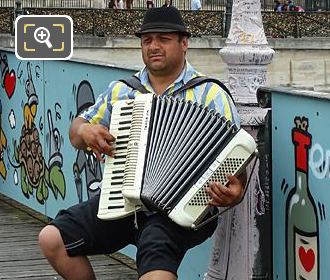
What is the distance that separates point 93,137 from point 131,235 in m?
0.52

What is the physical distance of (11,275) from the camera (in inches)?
312

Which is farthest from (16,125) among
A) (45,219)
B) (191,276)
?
(191,276)

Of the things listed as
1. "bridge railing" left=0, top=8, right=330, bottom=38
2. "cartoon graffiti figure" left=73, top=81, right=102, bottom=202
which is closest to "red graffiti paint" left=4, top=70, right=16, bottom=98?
"cartoon graffiti figure" left=73, top=81, right=102, bottom=202

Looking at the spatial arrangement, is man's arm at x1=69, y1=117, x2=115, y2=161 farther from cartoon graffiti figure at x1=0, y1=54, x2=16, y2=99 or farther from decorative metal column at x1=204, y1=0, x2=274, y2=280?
cartoon graffiti figure at x1=0, y1=54, x2=16, y2=99

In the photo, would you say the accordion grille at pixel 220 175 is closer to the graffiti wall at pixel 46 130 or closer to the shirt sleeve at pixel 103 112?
the shirt sleeve at pixel 103 112

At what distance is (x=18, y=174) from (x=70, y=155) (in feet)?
5.41

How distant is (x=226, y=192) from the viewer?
5230 mm

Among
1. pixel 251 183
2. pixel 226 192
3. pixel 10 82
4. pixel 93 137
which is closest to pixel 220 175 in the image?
pixel 226 192

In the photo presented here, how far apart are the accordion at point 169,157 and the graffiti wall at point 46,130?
2207mm

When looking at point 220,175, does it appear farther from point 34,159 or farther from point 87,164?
point 34,159

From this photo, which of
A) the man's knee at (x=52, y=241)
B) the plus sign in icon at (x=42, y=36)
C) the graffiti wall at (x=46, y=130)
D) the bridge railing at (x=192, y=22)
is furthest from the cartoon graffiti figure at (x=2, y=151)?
the bridge railing at (x=192, y=22)

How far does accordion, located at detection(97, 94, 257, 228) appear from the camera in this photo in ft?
17.4

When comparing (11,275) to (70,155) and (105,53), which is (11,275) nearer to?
(70,155)

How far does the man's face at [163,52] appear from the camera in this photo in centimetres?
563
